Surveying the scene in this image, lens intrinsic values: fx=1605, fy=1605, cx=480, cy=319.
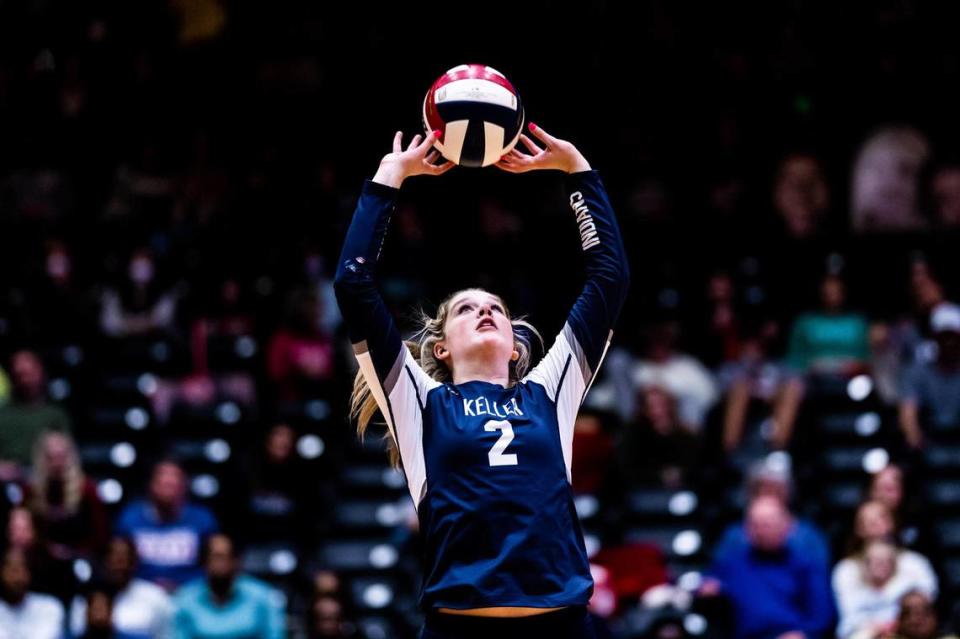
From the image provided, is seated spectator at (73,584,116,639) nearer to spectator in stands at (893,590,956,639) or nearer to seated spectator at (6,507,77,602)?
seated spectator at (6,507,77,602)

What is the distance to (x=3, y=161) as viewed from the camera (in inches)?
544

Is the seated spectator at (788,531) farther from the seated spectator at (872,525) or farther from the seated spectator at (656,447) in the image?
the seated spectator at (656,447)

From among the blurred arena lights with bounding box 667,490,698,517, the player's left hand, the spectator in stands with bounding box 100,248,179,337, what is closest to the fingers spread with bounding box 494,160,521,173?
the player's left hand

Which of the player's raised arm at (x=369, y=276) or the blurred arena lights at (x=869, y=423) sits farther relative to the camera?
the blurred arena lights at (x=869, y=423)

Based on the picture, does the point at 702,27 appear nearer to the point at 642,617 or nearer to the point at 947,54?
the point at 947,54

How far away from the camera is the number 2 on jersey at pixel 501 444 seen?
5012 millimetres

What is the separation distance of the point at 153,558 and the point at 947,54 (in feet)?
28.0

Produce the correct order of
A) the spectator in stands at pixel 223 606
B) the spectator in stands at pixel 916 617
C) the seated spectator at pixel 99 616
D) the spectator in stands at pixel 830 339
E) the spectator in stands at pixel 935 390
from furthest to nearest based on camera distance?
the spectator in stands at pixel 830 339 → the spectator in stands at pixel 935 390 → the spectator in stands at pixel 223 606 → the seated spectator at pixel 99 616 → the spectator in stands at pixel 916 617

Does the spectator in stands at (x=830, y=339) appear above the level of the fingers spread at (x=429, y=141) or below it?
above

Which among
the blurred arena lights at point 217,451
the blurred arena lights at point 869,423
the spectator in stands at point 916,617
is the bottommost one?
the spectator in stands at point 916,617

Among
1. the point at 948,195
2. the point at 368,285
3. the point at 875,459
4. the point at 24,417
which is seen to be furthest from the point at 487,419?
the point at 948,195

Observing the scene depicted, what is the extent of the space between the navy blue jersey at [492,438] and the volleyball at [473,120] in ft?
0.99

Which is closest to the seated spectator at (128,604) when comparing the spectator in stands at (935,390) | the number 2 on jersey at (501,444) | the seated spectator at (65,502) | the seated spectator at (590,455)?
the seated spectator at (65,502)

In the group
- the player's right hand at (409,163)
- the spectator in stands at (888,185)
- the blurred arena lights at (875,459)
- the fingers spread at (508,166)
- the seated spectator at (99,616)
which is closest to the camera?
the player's right hand at (409,163)
